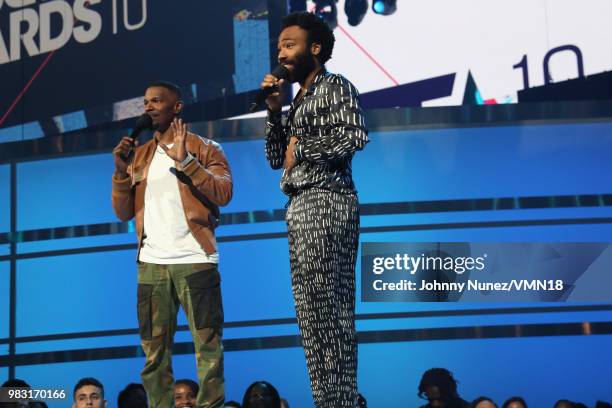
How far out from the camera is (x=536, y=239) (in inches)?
209

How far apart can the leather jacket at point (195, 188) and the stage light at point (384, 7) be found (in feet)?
7.18

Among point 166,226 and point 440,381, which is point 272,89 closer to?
point 166,226

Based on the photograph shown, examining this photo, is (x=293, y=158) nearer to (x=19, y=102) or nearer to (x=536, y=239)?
(x=536, y=239)

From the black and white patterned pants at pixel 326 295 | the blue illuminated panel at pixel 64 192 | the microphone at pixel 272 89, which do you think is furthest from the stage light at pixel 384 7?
the black and white patterned pants at pixel 326 295

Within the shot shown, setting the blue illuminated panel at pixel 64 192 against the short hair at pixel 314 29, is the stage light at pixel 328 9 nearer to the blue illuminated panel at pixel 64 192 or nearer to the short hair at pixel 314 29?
the blue illuminated panel at pixel 64 192

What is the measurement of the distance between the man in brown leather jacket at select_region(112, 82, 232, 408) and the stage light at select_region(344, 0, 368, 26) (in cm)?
215

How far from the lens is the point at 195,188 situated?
3600 mm

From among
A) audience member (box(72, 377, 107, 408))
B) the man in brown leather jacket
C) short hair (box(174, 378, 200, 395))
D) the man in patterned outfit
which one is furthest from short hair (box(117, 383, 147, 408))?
the man in patterned outfit

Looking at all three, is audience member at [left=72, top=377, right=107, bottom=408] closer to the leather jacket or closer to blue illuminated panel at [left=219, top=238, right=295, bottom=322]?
blue illuminated panel at [left=219, top=238, right=295, bottom=322]

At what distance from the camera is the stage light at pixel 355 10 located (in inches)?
221

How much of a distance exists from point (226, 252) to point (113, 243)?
0.68m

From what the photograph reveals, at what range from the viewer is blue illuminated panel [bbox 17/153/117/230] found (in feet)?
18.3

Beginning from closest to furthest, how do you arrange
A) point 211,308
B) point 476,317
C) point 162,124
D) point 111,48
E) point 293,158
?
1. point 293,158
2. point 211,308
3. point 162,124
4. point 476,317
5. point 111,48

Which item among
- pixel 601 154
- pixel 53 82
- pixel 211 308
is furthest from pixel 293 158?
pixel 53 82
